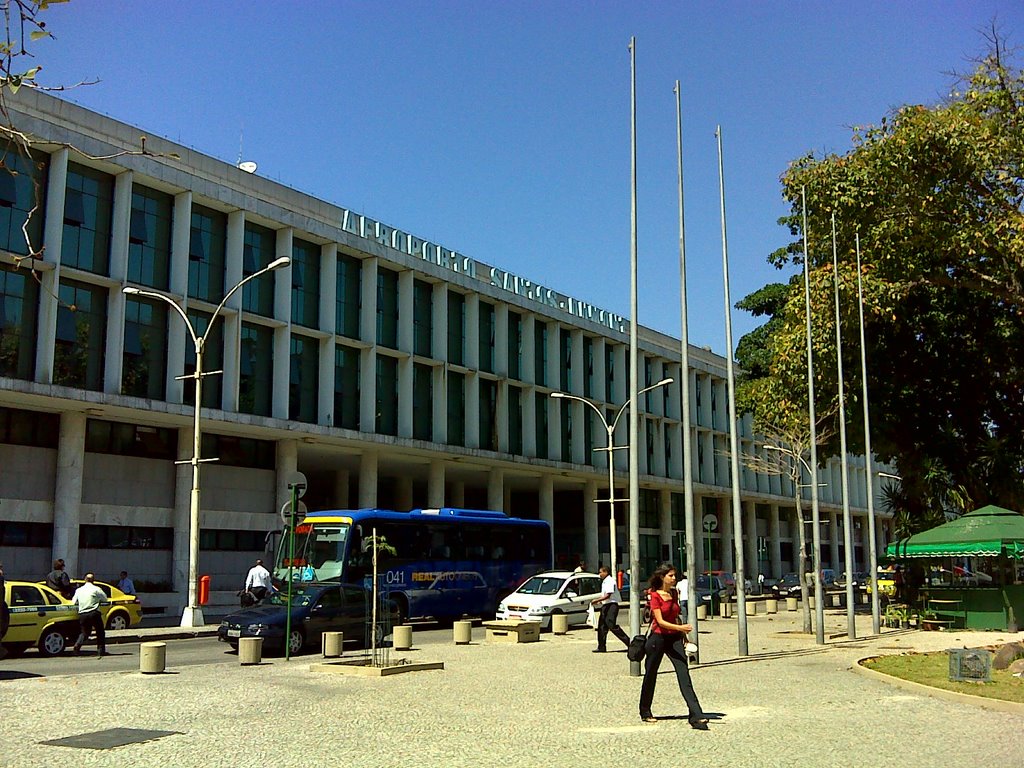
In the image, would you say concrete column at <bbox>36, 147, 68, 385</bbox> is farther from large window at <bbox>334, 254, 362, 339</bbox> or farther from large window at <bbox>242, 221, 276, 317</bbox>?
large window at <bbox>334, 254, 362, 339</bbox>

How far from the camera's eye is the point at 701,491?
70250 mm

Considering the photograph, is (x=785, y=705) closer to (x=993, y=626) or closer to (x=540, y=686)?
(x=540, y=686)

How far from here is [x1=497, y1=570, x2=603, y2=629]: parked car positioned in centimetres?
2970

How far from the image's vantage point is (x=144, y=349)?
117ft

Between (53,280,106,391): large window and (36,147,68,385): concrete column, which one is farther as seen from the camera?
(53,280,106,391): large window

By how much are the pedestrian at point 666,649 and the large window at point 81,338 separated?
26529 millimetres

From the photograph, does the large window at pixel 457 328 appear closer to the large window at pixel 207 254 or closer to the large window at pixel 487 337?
the large window at pixel 487 337

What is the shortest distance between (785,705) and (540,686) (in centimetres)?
395

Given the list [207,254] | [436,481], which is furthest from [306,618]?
[436,481]

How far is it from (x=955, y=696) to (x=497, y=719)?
6204mm

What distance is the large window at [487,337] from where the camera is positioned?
52.2 metres

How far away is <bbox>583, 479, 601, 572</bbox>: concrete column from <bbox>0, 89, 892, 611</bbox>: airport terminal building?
5.8 inches

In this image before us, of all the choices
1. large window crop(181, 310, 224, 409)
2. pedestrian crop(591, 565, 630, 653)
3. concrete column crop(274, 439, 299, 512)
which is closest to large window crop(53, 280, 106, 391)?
large window crop(181, 310, 224, 409)

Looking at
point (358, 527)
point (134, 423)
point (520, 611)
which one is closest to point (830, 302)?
point (520, 611)
